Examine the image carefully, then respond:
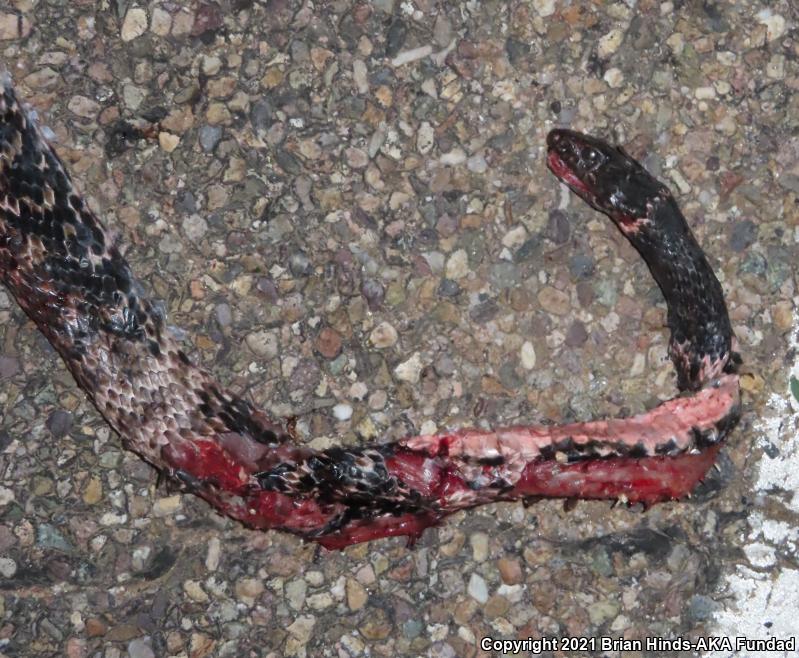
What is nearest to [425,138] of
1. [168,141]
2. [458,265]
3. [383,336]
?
[458,265]

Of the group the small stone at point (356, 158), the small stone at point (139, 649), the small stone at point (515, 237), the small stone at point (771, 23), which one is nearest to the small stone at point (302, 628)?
the small stone at point (139, 649)

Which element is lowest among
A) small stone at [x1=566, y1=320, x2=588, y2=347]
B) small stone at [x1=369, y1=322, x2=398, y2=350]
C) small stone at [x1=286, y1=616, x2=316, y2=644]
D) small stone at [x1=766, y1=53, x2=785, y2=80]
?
small stone at [x1=286, y1=616, x2=316, y2=644]

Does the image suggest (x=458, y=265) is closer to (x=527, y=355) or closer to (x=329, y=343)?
(x=527, y=355)

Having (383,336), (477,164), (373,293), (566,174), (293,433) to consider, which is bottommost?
(293,433)

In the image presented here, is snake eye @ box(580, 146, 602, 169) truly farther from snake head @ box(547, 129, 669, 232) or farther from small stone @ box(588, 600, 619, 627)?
small stone @ box(588, 600, 619, 627)

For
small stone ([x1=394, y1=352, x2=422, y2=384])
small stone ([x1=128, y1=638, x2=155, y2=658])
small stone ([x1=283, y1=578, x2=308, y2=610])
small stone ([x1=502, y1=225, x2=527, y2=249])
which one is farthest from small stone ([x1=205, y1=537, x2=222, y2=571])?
small stone ([x1=502, y1=225, x2=527, y2=249])

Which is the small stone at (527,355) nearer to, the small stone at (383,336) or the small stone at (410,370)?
the small stone at (410,370)
